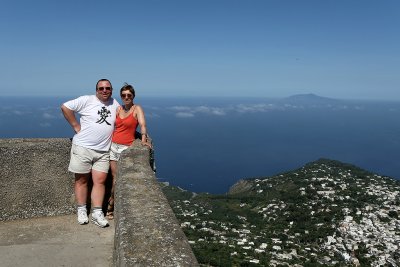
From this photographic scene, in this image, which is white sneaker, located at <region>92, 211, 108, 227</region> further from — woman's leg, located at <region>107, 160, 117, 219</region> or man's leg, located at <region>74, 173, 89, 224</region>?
woman's leg, located at <region>107, 160, 117, 219</region>

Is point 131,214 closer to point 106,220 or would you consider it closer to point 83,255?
point 83,255

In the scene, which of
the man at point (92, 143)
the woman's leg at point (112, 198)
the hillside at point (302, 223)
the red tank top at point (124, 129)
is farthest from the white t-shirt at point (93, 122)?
the hillside at point (302, 223)

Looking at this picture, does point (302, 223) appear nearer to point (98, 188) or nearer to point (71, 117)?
point (98, 188)

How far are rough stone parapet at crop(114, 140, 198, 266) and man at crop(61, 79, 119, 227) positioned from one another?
80 cm

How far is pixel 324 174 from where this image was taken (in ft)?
346

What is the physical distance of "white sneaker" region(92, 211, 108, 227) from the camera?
5.48 metres

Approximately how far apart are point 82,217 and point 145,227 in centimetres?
274

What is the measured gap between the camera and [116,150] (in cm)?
577

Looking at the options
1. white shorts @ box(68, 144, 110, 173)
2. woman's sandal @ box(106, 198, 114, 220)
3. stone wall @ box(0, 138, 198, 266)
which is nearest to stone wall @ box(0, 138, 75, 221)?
stone wall @ box(0, 138, 198, 266)

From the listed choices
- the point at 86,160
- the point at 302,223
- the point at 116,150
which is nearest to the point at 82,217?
the point at 86,160

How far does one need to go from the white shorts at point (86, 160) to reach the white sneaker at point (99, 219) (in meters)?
0.63

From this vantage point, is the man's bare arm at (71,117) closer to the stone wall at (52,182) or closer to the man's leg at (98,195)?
the stone wall at (52,182)

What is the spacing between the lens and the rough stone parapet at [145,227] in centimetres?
285

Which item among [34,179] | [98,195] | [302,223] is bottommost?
[302,223]
